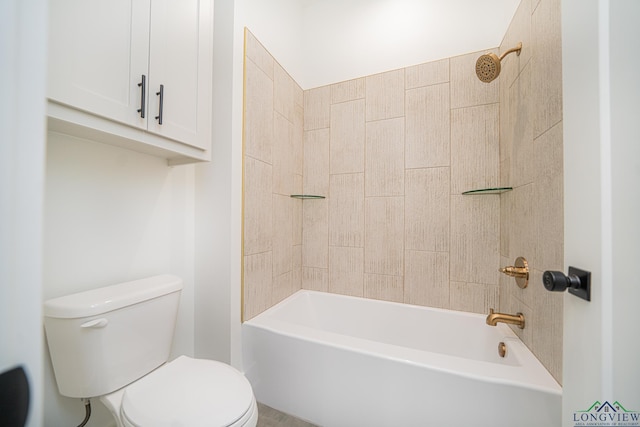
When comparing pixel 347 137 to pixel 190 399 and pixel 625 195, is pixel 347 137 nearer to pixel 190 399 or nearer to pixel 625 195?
pixel 625 195

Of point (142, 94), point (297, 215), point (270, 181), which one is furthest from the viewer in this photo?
point (297, 215)

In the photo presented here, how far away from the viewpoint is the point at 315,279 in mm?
1992

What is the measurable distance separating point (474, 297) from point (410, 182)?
33.7 inches

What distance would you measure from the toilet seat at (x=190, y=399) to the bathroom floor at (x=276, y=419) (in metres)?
0.52

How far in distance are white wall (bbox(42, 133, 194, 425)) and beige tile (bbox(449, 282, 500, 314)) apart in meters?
1.66

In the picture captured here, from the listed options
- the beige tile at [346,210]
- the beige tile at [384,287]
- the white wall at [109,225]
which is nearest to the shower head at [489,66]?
the beige tile at [346,210]

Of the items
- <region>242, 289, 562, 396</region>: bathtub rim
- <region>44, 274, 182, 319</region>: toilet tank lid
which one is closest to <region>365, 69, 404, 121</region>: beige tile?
<region>242, 289, 562, 396</region>: bathtub rim

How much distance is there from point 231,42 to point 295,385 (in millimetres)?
1892

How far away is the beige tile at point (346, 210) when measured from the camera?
6.08 feet

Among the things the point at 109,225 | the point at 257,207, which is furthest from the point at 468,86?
the point at 109,225

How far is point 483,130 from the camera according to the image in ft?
5.03

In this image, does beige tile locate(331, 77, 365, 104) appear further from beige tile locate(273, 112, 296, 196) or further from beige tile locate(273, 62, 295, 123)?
beige tile locate(273, 112, 296, 196)

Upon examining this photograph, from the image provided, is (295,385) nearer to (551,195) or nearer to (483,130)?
(551,195)

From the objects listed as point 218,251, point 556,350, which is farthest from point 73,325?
point 556,350
